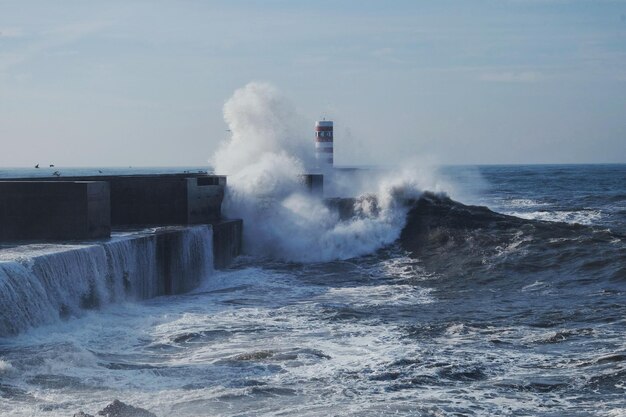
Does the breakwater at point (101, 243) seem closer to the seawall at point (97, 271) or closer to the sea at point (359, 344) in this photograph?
the seawall at point (97, 271)

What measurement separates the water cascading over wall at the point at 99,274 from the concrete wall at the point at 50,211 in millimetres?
636

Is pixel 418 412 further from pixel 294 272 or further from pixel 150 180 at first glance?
pixel 150 180

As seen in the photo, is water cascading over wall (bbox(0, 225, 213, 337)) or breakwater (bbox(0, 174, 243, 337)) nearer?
water cascading over wall (bbox(0, 225, 213, 337))

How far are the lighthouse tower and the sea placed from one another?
7759mm

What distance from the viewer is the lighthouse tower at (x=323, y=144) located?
24156 millimetres

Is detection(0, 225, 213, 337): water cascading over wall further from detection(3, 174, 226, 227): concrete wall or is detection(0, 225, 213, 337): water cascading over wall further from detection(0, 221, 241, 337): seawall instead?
detection(3, 174, 226, 227): concrete wall

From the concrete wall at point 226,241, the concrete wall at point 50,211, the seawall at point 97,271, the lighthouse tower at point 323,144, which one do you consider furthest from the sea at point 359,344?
the lighthouse tower at point 323,144

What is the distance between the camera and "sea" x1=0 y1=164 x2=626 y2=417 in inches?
292

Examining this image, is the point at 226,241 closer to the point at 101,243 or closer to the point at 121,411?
the point at 101,243

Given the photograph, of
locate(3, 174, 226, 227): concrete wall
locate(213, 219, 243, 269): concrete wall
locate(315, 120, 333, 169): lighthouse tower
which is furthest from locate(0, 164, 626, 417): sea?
locate(315, 120, 333, 169): lighthouse tower

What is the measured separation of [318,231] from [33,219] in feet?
22.9

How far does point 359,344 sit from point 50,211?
5963mm

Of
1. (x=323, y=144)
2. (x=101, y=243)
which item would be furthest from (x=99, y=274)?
(x=323, y=144)

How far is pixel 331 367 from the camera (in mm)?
8562
